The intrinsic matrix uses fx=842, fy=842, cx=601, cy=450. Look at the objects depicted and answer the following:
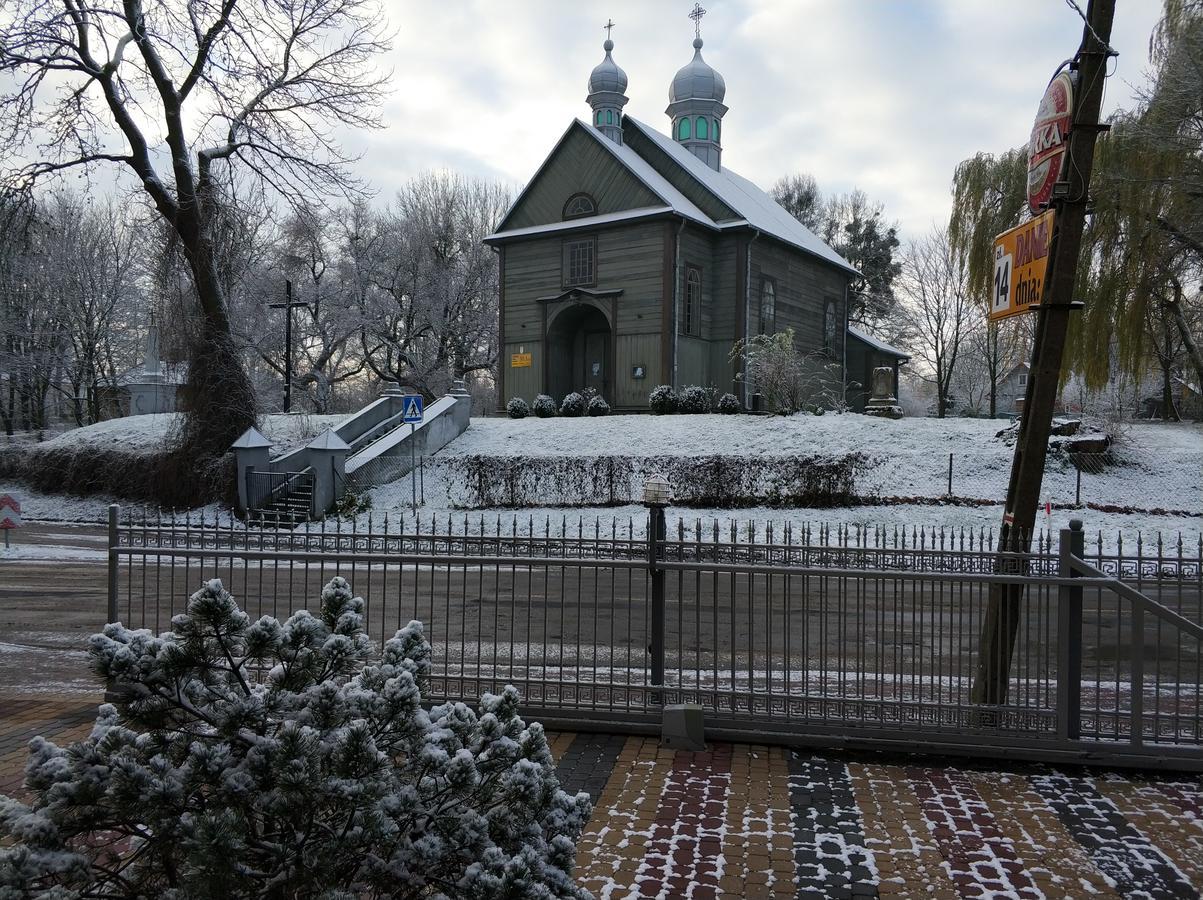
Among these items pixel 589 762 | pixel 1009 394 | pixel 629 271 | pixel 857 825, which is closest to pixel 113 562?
pixel 589 762

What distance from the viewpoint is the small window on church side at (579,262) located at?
3112 cm

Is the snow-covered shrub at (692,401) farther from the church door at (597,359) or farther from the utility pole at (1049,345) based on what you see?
the utility pole at (1049,345)

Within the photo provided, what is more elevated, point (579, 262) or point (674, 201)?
point (674, 201)

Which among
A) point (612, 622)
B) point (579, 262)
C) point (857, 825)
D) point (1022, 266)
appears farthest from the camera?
point (579, 262)

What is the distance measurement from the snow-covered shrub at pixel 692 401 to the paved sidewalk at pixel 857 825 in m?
22.4

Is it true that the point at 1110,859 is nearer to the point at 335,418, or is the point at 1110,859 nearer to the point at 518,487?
the point at 518,487

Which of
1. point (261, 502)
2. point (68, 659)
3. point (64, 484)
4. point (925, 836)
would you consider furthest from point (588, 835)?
point (64, 484)

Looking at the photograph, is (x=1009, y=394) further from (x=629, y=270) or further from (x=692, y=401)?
(x=692, y=401)

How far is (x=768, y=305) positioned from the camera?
108 feet

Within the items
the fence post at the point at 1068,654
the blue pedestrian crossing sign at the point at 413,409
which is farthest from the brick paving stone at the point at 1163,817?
the blue pedestrian crossing sign at the point at 413,409

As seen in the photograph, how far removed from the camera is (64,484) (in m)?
27.8

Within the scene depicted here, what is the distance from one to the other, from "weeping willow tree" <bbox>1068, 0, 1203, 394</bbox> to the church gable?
1378 centimetres

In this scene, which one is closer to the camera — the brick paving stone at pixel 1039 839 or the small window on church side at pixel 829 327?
the brick paving stone at pixel 1039 839

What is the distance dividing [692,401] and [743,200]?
12.3 m
